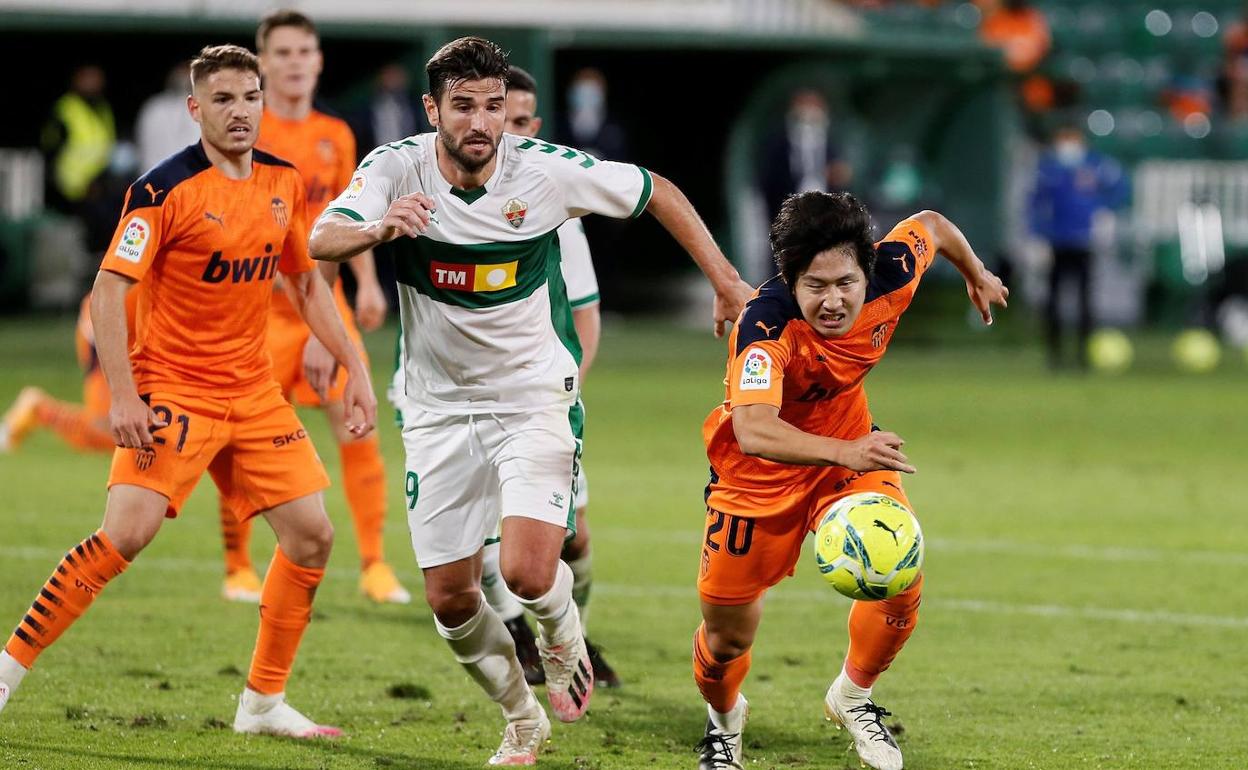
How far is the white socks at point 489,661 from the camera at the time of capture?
19.0 feet

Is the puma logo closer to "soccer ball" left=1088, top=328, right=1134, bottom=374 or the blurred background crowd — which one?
the blurred background crowd

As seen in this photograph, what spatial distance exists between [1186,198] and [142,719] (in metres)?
20.1

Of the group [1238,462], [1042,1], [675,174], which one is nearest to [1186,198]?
[1042,1]

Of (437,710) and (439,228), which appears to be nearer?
(439,228)

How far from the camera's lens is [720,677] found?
565 cm

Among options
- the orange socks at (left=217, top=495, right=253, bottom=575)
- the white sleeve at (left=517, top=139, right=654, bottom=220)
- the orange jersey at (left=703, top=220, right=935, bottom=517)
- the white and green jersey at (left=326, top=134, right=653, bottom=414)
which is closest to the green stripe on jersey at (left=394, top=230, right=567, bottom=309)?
the white and green jersey at (left=326, top=134, right=653, bottom=414)

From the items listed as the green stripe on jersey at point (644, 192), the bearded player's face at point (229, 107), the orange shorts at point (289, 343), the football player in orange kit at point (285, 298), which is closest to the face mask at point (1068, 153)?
the football player in orange kit at point (285, 298)

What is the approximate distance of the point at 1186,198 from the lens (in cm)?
2389

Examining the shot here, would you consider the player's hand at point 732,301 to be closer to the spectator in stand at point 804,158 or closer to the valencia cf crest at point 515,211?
the valencia cf crest at point 515,211

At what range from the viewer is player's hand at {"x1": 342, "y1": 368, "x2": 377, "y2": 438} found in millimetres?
5938

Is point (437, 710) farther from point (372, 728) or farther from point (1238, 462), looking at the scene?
point (1238, 462)

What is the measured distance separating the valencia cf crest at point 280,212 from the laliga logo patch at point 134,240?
17.9 inches

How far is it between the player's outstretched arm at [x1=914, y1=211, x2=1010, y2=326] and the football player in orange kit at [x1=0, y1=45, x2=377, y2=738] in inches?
76.7

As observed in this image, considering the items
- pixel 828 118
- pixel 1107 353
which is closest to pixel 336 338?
pixel 1107 353
